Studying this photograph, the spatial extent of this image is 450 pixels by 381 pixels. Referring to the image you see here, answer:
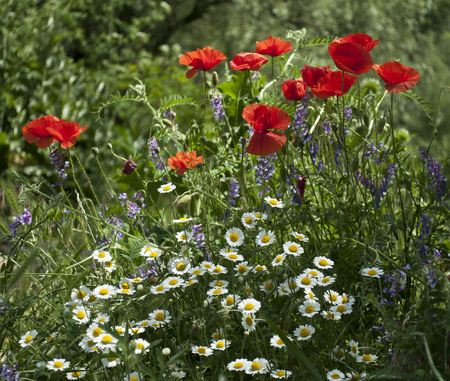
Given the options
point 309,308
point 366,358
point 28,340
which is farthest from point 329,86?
point 28,340

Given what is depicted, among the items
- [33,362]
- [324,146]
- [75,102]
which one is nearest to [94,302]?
[33,362]

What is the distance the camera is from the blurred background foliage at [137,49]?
449 centimetres

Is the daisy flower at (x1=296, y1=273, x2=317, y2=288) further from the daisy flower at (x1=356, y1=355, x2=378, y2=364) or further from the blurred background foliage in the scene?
the blurred background foliage

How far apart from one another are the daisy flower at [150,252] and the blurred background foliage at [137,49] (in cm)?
56

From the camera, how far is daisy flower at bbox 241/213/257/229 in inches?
50.3

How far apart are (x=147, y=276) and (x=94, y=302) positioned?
221 millimetres

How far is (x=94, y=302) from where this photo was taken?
119cm

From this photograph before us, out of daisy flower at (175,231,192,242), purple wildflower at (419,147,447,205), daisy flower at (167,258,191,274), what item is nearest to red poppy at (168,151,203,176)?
daisy flower at (175,231,192,242)

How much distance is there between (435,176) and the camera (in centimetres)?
135

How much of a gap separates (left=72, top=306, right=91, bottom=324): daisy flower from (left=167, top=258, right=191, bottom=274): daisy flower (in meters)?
0.22

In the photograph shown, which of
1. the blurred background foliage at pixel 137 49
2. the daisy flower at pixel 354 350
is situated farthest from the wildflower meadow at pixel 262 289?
the blurred background foliage at pixel 137 49

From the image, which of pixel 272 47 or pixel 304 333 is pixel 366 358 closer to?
pixel 304 333

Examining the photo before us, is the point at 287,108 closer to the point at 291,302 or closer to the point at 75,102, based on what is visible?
the point at 291,302

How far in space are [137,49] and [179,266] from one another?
7303 millimetres
